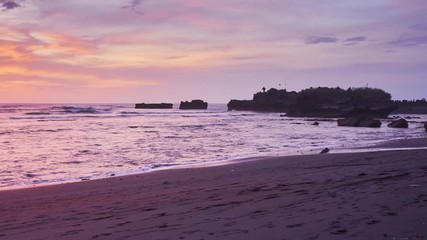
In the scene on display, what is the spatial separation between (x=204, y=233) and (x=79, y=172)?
945cm

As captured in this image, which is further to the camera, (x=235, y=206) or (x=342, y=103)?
(x=342, y=103)

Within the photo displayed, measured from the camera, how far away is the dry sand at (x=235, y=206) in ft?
17.9

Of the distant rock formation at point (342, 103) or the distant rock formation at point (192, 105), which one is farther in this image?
the distant rock formation at point (192, 105)

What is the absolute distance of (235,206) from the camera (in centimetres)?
719

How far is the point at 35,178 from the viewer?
12836 mm

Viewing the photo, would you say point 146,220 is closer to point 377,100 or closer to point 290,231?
point 290,231

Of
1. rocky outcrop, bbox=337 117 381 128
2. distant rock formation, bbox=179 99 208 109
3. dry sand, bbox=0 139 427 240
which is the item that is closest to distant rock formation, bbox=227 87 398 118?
rocky outcrop, bbox=337 117 381 128

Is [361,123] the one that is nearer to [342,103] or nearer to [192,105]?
[342,103]

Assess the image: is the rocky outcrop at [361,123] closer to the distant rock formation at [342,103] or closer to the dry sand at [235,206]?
the distant rock formation at [342,103]

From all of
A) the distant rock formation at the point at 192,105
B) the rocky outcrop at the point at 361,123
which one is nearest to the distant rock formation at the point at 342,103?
the rocky outcrop at the point at 361,123

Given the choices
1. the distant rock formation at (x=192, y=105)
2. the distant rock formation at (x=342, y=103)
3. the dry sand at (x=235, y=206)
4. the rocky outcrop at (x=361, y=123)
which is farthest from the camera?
the distant rock formation at (x=192, y=105)

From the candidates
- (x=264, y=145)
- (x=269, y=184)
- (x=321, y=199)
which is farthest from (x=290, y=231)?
(x=264, y=145)

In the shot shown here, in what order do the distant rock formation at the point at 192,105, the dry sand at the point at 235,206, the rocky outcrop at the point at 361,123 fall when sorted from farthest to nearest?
the distant rock formation at the point at 192,105 < the rocky outcrop at the point at 361,123 < the dry sand at the point at 235,206

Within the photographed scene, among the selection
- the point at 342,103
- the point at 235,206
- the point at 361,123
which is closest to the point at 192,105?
the point at 342,103
